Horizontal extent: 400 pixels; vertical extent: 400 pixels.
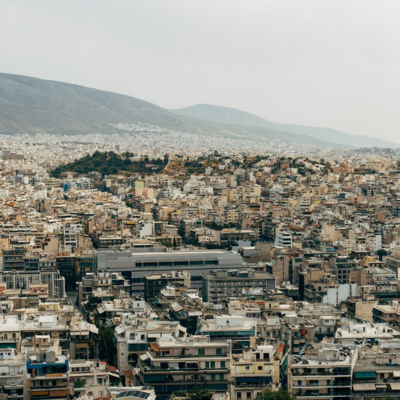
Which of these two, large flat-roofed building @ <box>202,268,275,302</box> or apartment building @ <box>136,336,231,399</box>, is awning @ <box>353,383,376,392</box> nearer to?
apartment building @ <box>136,336,231,399</box>

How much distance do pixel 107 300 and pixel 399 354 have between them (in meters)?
10.3

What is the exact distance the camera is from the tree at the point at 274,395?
54.6ft

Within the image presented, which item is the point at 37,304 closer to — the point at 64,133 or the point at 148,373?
the point at 148,373

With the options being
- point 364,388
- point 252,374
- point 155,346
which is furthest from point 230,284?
point 364,388

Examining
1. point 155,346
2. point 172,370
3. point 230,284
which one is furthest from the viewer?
point 230,284

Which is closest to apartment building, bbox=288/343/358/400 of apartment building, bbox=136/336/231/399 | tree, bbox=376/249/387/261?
apartment building, bbox=136/336/231/399

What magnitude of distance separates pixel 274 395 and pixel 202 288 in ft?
48.6

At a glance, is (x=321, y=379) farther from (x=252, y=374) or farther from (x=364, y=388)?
(x=252, y=374)

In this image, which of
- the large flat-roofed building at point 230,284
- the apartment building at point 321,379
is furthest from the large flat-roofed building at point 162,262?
the apartment building at point 321,379

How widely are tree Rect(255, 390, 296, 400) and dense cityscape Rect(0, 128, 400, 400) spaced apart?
330 millimetres

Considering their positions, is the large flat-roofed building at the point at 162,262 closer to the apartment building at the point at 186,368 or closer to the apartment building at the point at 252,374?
the apartment building at the point at 186,368

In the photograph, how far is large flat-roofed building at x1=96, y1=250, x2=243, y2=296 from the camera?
3306 cm

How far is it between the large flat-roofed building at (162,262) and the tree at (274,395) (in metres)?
15.2

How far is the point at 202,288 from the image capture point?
31438 mm
